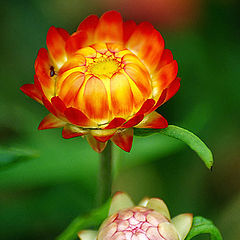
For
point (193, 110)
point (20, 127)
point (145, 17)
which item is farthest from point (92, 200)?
point (145, 17)

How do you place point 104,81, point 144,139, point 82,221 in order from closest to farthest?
point 82,221, point 104,81, point 144,139

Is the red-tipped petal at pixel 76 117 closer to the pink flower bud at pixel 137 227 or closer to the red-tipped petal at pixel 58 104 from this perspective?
the red-tipped petal at pixel 58 104

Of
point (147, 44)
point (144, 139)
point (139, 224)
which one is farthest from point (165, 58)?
point (144, 139)

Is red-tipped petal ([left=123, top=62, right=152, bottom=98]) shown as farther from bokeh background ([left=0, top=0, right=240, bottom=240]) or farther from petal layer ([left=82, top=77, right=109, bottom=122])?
bokeh background ([left=0, top=0, right=240, bottom=240])

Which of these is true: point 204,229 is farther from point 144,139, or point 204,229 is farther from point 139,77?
point 144,139

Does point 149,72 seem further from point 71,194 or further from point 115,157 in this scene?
point 71,194

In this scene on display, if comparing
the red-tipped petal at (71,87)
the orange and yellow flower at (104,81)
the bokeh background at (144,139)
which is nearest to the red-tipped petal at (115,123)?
the orange and yellow flower at (104,81)

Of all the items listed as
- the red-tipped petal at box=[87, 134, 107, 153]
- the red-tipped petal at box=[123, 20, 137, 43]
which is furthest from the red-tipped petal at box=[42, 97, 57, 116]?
the red-tipped petal at box=[123, 20, 137, 43]
